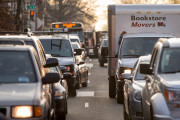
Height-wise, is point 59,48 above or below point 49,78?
below

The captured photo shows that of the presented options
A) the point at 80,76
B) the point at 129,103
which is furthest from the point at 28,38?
the point at 80,76

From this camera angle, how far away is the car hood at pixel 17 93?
27.2 feet

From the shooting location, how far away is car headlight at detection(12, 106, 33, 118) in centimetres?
828

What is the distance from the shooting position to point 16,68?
9.66 meters

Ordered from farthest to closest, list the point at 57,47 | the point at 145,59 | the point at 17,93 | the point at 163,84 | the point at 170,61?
the point at 57,47, the point at 145,59, the point at 170,61, the point at 163,84, the point at 17,93

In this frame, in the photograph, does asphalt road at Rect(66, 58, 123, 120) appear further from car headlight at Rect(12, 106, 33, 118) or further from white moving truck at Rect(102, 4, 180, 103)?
car headlight at Rect(12, 106, 33, 118)

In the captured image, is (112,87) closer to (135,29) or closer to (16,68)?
(135,29)

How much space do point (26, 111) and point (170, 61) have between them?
3103mm

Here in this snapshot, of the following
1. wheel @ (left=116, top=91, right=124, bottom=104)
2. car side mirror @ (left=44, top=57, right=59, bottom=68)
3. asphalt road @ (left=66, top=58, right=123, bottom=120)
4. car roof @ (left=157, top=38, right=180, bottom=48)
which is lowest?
asphalt road @ (left=66, top=58, right=123, bottom=120)

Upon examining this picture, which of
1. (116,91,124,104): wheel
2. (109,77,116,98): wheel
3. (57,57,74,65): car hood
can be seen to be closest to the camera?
(116,91,124,104): wheel

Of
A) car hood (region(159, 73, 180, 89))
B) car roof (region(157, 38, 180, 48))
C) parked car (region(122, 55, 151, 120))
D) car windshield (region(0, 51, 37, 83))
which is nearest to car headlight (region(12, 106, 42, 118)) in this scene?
car windshield (region(0, 51, 37, 83))

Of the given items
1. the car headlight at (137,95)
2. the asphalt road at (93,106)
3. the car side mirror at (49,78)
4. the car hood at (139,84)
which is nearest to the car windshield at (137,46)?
the asphalt road at (93,106)

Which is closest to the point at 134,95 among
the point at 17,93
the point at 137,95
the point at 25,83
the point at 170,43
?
the point at 137,95

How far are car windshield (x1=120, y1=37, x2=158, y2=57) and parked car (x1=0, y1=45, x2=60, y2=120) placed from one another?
28.4 feet
